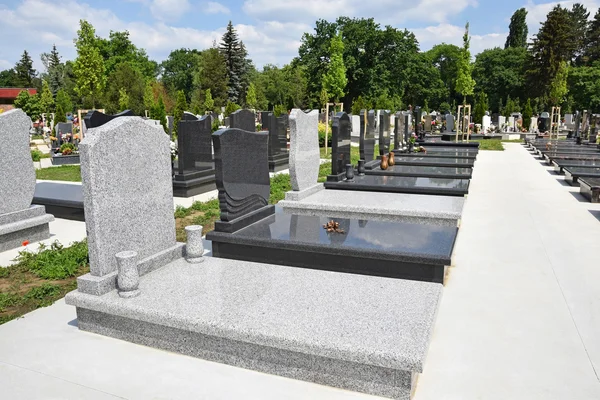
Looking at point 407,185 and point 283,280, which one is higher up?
point 407,185

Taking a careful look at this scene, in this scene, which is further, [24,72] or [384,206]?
[24,72]

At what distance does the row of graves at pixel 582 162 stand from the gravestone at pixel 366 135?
573cm

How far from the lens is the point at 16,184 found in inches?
305

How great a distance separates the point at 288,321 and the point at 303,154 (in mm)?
5520

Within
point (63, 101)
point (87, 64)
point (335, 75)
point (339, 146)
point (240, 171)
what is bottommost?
point (240, 171)

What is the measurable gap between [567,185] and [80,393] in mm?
14028

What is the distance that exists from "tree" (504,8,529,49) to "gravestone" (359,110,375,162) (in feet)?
238

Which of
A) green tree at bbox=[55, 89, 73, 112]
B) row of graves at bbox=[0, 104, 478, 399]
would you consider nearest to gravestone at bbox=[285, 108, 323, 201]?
row of graves at bbox=[0, 104, 478, 399]

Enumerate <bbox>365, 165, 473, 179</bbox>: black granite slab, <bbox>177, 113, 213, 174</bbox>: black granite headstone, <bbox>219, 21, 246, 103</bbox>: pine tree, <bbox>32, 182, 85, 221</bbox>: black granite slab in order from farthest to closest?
<bbox>219, 21, 246, 103</bbox>: pine tree
<bbox>177, 113, 213, 174</bbox>: black granite headstone
<bbox>365, 165, 473, 179</bbox>: black granite slab
<bbox>32, 182, 85, 221</bbox>: black granite slab

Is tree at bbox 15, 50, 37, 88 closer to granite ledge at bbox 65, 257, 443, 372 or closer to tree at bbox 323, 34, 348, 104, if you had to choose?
tree at bbox 323, 34, 348, 104

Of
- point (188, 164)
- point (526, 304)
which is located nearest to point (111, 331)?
point (526, 304)

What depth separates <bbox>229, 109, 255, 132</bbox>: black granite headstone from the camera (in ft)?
47.8

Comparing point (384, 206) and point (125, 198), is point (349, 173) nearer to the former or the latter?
point (384, 206)

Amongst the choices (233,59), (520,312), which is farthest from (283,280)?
(233,59)
